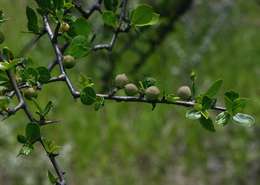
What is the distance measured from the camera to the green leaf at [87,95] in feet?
3.12

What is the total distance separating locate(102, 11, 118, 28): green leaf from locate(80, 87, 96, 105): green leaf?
17 cm

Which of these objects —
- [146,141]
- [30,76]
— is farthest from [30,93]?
[146,141]

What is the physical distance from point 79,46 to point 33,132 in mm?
162

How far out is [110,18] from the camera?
1092 millimetres

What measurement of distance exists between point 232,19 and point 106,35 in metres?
2.41

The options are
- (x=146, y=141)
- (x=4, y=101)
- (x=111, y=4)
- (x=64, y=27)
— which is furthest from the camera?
(x=146, y=141)

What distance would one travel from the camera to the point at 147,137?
441 centimetres

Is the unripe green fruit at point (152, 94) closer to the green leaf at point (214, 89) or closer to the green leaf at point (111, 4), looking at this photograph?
the green leaf at point (214, 89)

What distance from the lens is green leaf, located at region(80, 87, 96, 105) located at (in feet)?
3.12

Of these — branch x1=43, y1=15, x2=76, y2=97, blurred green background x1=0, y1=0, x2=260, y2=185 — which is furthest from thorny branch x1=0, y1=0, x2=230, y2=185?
blurred green background x1=0, y1=0, x2=260, y2=185

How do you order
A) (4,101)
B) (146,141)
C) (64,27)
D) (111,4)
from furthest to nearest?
1. (146,141)
2. (111,4)
3. (64,27)
4. (4,101)

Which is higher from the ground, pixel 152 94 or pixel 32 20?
pixel 32 20

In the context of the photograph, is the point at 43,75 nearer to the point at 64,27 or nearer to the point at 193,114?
the point at 64,27

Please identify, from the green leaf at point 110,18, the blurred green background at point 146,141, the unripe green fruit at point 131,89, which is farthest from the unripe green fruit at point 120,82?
the blurred green background at point 146,141
